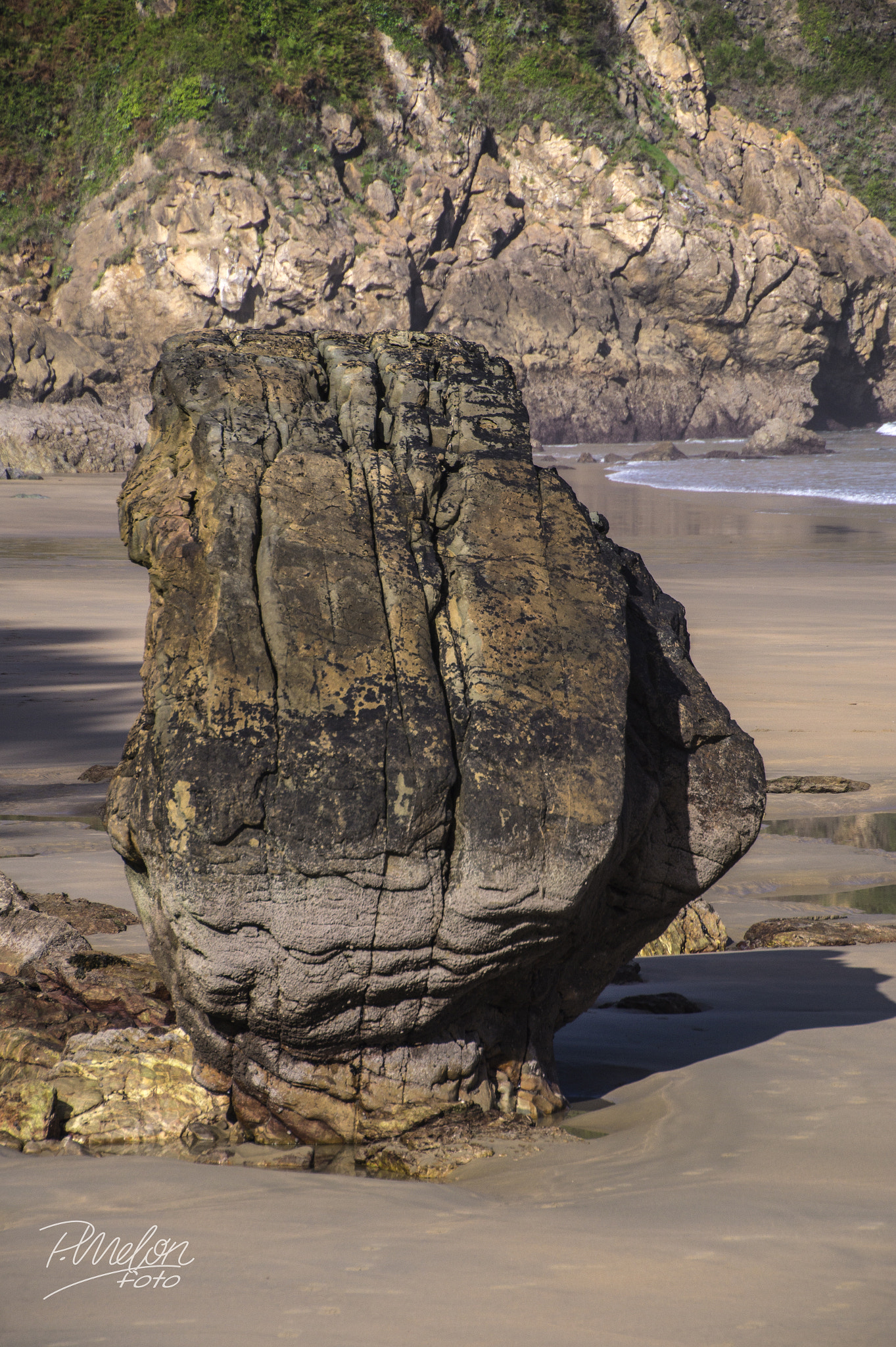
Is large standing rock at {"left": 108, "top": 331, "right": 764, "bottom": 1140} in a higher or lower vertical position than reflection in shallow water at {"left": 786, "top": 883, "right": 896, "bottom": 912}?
higher

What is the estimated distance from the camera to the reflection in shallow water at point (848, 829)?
569 centimetres

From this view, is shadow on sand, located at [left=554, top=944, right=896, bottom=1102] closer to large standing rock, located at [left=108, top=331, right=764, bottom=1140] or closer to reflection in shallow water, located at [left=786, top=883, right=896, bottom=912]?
large standing rock, located at [left=108, top=331, right=764, bottom=1140]

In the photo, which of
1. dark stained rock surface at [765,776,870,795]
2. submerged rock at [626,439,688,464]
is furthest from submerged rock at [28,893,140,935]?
submerged rock at [626,439,688,464]

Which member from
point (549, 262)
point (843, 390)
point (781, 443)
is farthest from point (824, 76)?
point (781, 443)

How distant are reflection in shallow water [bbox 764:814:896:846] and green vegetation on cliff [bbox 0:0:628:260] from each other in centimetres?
3361

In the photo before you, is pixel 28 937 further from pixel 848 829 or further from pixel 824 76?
pixel 824 76

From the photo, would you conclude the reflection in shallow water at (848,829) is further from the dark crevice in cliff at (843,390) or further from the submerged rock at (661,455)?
the dark crevice in cliff at (843,390)

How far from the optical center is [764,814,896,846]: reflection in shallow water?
18.7 ft

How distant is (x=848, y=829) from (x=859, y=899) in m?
0.93

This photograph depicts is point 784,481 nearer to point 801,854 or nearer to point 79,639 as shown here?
point 79,639

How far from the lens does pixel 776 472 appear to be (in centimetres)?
3069

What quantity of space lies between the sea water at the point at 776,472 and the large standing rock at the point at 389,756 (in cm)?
2305

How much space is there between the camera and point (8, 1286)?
1782mm

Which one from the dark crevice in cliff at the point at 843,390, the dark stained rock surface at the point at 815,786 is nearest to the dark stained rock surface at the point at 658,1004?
the dark stained rock surface at the point at 815,786
